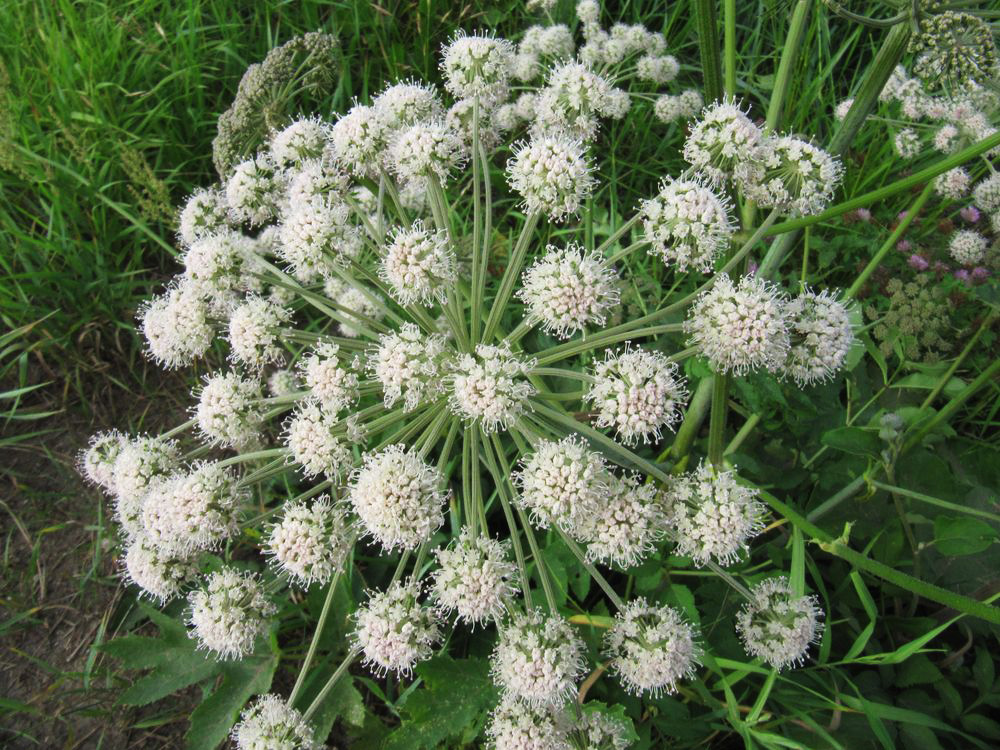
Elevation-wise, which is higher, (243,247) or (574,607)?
(243,247)

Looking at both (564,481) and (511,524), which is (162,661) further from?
Answer: (564,481)

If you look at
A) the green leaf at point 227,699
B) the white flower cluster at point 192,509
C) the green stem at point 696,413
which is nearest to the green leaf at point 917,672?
the green stem at point 696,413

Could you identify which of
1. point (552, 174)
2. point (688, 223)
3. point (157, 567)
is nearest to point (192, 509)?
point (157, 567)

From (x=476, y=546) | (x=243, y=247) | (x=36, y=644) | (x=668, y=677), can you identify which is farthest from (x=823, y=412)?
(x=36, y=644)

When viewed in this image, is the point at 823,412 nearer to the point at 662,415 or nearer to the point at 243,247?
the point at 662,415

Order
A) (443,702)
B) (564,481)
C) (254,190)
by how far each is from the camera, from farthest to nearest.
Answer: (254,190), (443,702), (564,481)

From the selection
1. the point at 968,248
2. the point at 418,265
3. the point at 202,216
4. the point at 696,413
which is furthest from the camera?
the point at 968,248

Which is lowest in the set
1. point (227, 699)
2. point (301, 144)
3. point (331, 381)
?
point (227, 699)
